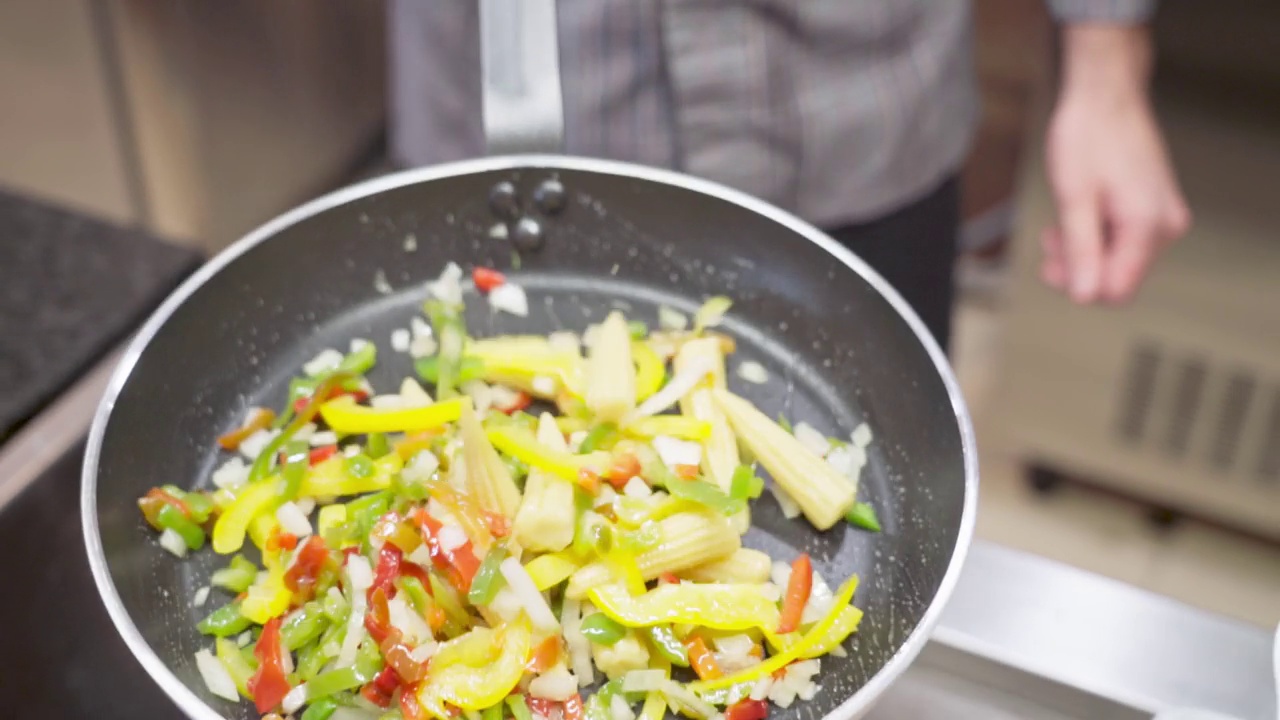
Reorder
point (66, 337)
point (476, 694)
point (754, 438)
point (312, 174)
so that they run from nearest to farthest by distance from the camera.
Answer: point (476, 694)
point (754, 438)
point (66, 337)
point (312, 174)

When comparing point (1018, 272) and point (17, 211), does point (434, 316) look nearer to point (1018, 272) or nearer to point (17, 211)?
point (17, 211)

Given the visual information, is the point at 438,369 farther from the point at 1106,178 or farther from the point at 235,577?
the point at 1106,178

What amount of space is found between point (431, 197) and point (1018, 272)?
0.97m

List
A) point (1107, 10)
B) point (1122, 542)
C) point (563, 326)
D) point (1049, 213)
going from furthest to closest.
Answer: point (1122, 542) → point (1049, 213) → point (1107, 10) → point (563, 326)

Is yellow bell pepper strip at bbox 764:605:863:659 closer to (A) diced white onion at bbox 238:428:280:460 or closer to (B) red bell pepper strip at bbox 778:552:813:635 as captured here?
(B) red bell pepper strip at bbox 778:552:813:635

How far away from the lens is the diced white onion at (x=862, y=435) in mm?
670

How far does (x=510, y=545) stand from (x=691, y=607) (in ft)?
0.32

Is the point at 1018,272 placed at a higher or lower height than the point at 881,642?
lower

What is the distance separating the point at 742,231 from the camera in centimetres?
72

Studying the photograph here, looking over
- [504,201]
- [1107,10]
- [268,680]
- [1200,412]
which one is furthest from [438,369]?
[1200,412]

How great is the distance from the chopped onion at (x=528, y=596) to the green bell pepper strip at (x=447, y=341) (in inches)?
6.1

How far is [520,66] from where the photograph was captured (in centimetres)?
70

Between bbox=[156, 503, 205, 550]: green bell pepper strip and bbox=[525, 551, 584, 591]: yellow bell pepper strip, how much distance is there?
18cm

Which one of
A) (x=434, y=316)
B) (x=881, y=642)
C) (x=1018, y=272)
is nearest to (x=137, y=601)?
(x=434, y=316)
